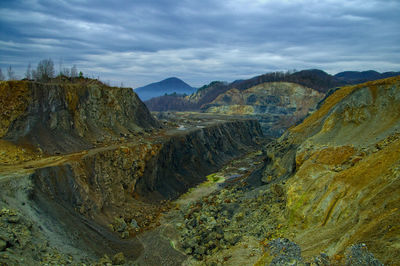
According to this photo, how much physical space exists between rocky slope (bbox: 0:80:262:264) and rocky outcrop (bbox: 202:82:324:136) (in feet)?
165

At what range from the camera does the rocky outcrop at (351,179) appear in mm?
10656

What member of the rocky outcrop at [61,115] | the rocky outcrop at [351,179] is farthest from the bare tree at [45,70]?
the rocky outcrop at [351,179]

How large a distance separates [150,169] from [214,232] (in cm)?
1541

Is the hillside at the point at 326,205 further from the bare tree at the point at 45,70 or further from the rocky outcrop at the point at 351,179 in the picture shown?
the bare tree at the point at 45,70

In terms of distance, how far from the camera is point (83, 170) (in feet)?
80.6

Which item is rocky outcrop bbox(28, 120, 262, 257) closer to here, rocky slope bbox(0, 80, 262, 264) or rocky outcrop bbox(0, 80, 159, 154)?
rocky slope bbox(0, 80, 262, 264)

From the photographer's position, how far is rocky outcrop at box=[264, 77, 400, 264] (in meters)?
10.7

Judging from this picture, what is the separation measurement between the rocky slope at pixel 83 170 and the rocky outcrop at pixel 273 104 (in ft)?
165

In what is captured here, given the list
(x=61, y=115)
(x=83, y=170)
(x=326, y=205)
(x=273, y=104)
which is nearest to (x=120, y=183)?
(x=83, y=170)

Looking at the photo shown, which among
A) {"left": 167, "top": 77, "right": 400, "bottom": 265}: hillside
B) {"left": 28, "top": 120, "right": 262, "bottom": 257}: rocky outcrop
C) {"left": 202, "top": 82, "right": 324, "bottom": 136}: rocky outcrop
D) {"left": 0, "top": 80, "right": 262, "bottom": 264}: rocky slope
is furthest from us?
{"left": 202, "top": 82, "right": 324, "bottom": 136}: rocky outcrop

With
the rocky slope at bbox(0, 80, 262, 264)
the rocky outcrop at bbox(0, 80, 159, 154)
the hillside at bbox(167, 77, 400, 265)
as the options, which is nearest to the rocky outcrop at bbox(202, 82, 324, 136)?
the rocky slope at bbox(0, 80, 262, 264)

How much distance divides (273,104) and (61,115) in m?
81.1

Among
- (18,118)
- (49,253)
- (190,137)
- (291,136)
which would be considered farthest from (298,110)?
(49,253)

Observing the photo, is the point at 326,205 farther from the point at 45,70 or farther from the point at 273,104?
the point at 273,104
